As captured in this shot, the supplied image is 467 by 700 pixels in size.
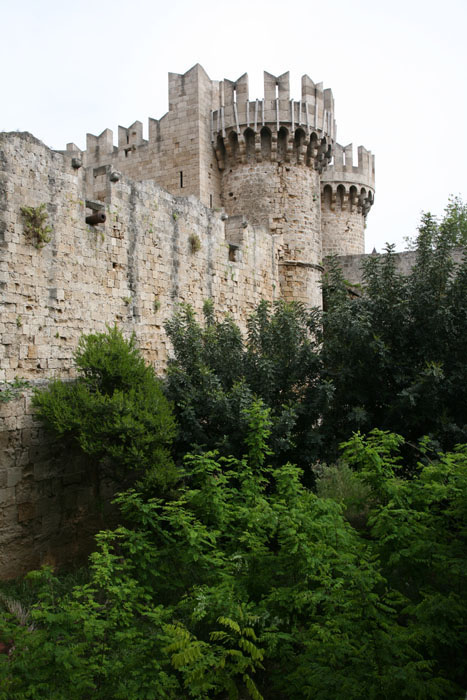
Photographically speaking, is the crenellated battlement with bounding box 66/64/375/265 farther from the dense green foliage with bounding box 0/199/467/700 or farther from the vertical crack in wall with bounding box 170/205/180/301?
the dense green foliage with bounding box 0/199/467/700


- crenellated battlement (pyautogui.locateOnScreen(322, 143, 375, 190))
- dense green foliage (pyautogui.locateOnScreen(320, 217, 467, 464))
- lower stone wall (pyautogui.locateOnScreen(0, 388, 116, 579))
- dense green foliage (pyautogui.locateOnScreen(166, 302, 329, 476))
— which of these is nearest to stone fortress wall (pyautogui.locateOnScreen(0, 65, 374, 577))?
lower stone wall (pyautogui.locateOnScreen(0, 388, 116, 579))

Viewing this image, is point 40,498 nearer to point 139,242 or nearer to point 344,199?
point 139,242

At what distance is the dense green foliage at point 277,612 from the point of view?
4273 millimetres

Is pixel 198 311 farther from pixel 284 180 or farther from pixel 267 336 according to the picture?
pixel 284 180

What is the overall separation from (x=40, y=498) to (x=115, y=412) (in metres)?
1.93

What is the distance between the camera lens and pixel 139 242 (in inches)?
405

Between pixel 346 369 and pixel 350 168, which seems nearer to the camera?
pixel 346 369

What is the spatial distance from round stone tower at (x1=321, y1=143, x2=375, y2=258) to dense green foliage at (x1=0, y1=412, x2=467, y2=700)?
18.0 meters

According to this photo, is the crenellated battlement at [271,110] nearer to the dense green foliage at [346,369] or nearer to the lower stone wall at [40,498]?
the dense green foliage at [346,369]

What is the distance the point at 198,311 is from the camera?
38.4ft

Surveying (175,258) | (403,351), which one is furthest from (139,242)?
(403,351)

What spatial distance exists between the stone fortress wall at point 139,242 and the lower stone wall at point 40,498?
0.02m

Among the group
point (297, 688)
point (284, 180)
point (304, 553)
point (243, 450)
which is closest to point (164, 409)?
point (243, 450)

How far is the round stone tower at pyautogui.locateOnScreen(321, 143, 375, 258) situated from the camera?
23.4 metres
